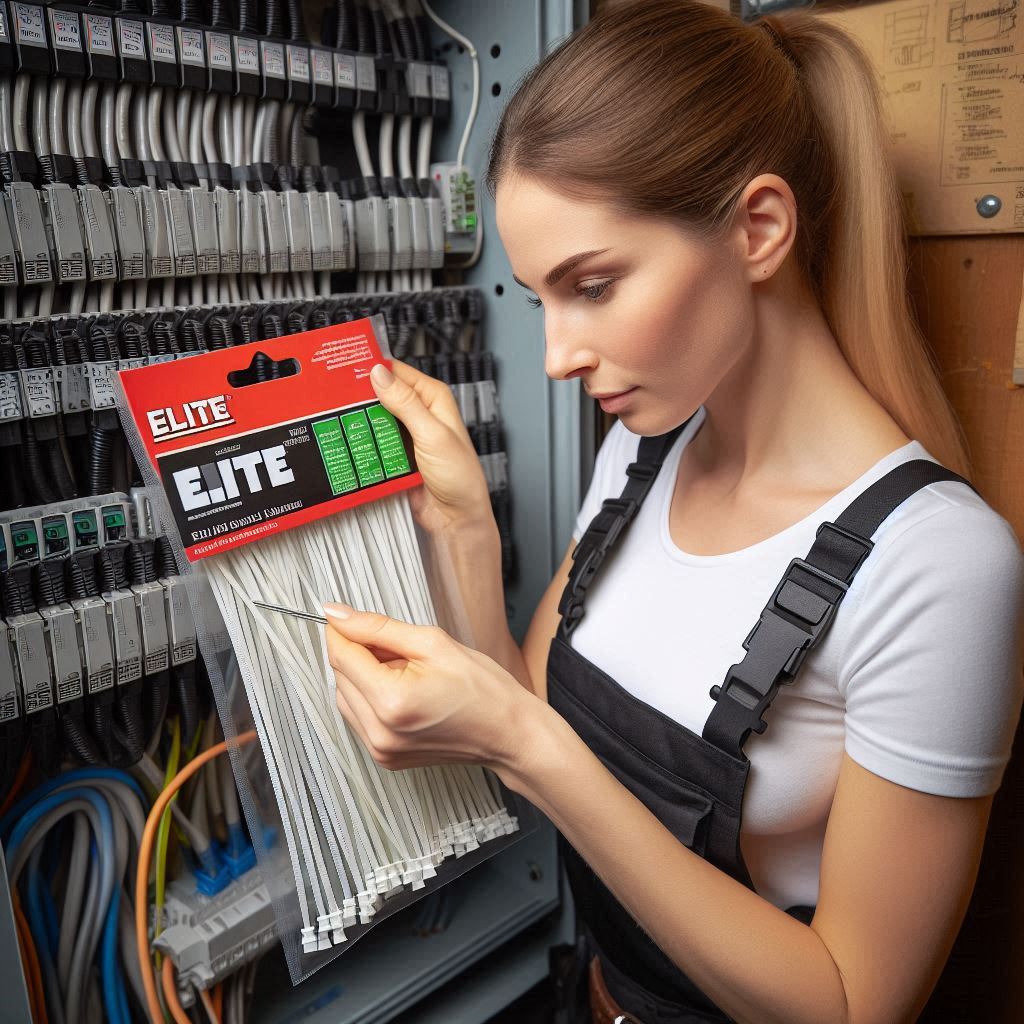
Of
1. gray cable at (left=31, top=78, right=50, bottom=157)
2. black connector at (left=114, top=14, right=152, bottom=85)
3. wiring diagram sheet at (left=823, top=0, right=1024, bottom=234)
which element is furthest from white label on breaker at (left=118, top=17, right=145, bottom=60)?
wiring diagram sheet at (left=823, top=0, right=1024, bottom=234)

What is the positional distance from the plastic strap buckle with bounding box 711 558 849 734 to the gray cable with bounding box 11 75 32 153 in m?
0.98

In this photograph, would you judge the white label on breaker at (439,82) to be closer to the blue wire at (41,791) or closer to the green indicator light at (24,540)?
the green indicator light at (24,540)

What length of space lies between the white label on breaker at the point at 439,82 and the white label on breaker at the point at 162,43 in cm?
42

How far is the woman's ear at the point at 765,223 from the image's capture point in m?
0.79

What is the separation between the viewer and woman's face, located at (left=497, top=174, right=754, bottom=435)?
0.76m

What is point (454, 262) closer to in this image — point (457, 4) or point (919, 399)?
point (457, 4)

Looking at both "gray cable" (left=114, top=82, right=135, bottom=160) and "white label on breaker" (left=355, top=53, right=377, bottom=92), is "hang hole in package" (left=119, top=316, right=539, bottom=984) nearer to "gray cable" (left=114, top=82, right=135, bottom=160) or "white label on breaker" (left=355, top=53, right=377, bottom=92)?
"gray cable" (left=114, top=82, right=135, bottom=160)

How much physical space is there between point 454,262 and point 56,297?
625 mm

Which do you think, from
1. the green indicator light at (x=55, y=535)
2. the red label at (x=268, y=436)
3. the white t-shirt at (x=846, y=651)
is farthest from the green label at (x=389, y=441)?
the green indicator light at (x=55, y=535)

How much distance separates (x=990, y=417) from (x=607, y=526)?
50cm

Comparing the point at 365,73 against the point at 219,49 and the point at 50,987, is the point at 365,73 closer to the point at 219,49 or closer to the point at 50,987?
the point at 219,49

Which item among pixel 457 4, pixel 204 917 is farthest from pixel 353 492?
pixel 457 4

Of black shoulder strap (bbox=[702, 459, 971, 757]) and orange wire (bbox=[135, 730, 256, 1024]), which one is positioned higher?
black shoulder strap (bbox=[702, 459, 971, 757])

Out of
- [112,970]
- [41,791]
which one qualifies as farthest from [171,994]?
[41,791]
